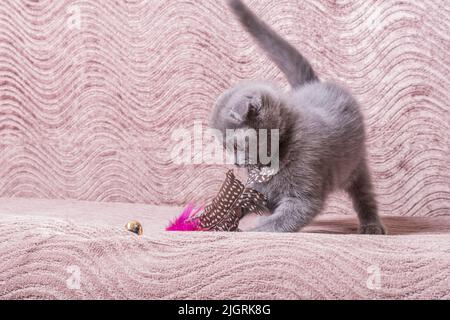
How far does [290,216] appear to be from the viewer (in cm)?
89

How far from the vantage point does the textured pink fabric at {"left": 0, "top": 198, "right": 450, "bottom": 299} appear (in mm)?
583

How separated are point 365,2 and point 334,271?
34.7 inches

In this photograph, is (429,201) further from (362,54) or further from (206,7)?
(206,7)

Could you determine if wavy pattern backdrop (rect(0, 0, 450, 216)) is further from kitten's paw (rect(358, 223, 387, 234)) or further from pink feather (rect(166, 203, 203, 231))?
pink feather (rect(166, 203, 203, 231))

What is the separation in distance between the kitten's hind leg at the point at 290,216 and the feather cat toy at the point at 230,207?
0.12 ft

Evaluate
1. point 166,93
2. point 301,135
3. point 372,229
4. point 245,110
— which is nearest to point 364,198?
point 372,229

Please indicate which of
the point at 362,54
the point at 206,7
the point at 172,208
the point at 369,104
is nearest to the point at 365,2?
the point at 362,54

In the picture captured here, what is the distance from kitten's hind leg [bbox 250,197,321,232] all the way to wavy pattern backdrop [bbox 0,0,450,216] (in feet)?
1.41

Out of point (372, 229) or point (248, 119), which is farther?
point (372, 229)

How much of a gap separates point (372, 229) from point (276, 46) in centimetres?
39

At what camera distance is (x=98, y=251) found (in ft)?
2.07

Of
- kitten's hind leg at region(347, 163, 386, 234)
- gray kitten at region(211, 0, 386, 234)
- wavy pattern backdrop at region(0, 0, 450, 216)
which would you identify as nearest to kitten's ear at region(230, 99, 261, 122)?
gray kitten at region(211, 0, 386, 234)

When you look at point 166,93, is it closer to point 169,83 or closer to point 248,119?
point 169,83
